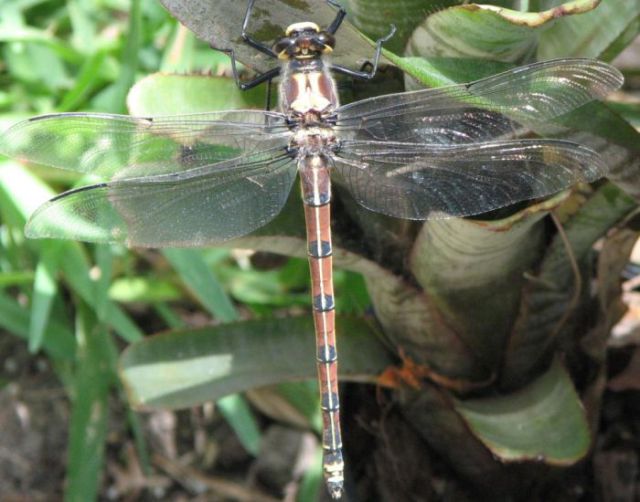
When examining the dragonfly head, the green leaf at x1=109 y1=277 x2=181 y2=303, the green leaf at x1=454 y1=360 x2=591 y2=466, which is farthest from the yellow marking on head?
the green leaf at x1=109 y1=277 x2=181 y2=303

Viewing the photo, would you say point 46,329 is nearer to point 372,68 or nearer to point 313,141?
point 313,141

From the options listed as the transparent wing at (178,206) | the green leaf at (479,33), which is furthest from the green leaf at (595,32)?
the transparent wing at (178,206)

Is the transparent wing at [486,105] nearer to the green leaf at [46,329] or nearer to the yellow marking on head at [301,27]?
the yellow marking on head at [301,27]

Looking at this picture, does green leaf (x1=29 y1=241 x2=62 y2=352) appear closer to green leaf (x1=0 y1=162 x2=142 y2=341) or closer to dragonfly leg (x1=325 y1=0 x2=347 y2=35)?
green leaf (x1=0 y1=162 x2=142 y2=341)

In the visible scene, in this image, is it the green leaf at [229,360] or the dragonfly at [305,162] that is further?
the green leaf at [229,360]

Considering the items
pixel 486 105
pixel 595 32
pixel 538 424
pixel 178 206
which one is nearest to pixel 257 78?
pixel 178 206

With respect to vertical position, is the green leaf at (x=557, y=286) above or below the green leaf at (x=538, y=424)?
above
